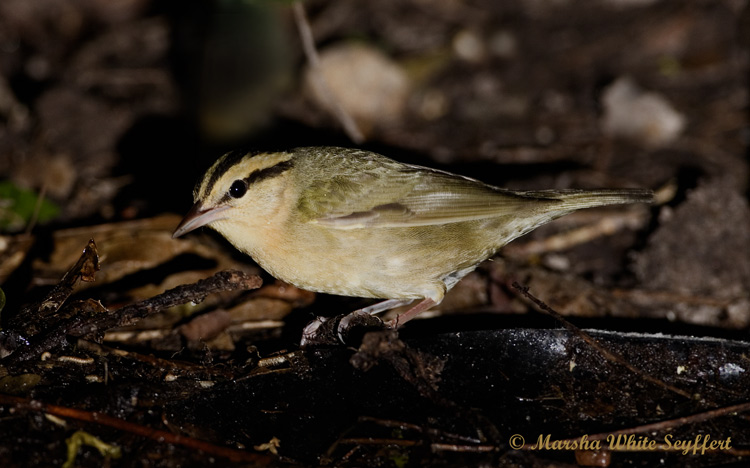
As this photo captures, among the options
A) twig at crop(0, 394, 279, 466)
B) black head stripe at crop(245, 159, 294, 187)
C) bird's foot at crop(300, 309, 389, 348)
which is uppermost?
black head stripe at crop(245, 159, 294, 187)

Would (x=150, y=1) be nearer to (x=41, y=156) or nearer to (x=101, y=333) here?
(x=41, y=156)

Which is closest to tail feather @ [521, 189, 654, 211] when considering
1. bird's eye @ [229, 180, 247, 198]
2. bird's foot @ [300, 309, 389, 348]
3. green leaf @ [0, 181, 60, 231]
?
bird's foot @ [300, 309, 389, 348]

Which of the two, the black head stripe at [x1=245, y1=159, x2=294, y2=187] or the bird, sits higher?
the black head stripe at [x1=245, y1=159, x2=294, y2=187]

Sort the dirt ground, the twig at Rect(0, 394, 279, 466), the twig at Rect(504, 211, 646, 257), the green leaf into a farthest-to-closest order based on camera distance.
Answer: the twig at Rect(504, 211, 646, 257), the green leaf, the dirt ground, the twig at Rect(0, 394, 279, 466)

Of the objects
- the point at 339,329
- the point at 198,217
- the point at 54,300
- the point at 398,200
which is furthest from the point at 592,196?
the point at 54,300

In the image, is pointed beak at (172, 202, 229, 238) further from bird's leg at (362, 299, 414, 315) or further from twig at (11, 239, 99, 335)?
bird's leg at (362, 299, 414, 315)

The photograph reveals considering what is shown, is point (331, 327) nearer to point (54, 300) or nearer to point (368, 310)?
point (368, 310)

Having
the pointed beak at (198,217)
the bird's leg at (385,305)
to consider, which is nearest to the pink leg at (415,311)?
the bird's leg at (385,305)

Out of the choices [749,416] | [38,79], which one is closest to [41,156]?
[38,79]
